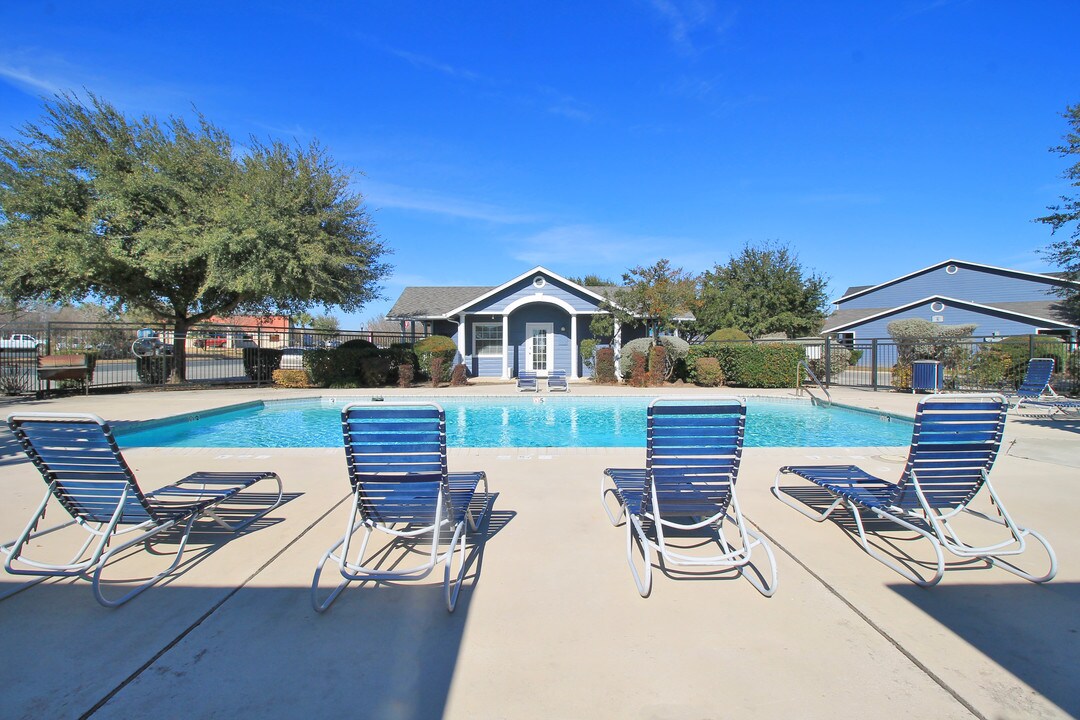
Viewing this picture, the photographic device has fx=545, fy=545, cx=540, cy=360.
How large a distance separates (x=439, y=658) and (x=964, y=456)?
3.65 m

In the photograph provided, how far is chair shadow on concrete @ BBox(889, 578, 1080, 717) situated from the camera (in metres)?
2.41

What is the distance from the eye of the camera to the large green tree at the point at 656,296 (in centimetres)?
1972

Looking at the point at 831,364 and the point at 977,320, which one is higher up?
the point at 977,320

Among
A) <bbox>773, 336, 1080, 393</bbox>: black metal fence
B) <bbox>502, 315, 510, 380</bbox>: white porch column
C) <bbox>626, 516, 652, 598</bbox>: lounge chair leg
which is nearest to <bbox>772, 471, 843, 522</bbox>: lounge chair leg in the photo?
<bbox>626, 516, 652, 598</bbox>: lounge chair leg

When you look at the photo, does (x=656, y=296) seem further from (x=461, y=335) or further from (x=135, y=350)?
(x=135, y=350)

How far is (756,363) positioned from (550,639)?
17512 mm

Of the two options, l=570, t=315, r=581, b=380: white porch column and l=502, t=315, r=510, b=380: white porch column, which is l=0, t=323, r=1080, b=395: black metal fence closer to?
l=502, t=315, r=510, b=380: white porch column

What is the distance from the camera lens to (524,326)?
78.9ft

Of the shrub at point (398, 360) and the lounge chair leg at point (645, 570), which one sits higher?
the shrub at point (398, 360)

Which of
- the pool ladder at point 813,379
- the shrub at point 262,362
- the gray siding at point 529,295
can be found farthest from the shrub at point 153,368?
the pool ladder at point 813,379

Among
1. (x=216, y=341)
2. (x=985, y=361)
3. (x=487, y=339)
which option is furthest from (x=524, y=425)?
(x=216, y=341)

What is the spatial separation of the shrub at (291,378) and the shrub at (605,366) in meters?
10.5

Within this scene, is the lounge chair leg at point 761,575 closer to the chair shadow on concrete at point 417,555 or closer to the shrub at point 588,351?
the chair shadow on concrete at point 417,555

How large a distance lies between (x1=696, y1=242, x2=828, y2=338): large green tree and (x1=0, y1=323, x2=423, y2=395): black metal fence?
19.9m
